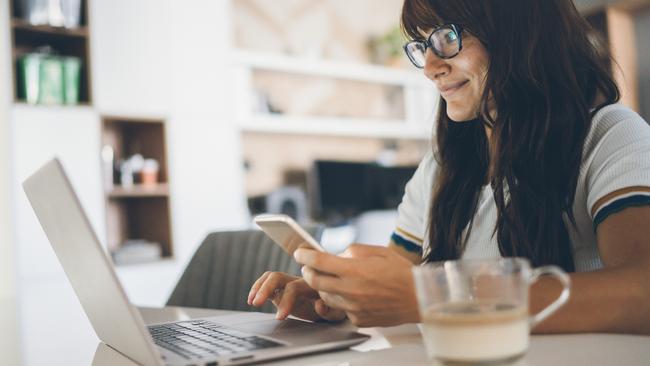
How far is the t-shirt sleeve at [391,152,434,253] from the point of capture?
1.50 metres

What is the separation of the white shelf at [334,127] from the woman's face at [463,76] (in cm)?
278

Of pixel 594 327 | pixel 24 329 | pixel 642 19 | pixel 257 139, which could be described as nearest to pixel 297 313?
pixel 594 327

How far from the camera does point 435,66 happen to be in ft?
4.20

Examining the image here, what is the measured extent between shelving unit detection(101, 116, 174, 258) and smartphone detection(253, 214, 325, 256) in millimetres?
2931

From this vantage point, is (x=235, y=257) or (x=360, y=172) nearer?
(x=235, y=257)

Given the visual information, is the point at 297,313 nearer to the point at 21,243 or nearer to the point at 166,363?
the point at 166,363

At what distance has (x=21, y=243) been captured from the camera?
10.4 ft

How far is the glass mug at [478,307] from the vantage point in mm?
576

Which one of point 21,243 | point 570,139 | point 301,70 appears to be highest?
point 301,70

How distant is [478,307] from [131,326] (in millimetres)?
394

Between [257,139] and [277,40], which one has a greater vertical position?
[277,40]

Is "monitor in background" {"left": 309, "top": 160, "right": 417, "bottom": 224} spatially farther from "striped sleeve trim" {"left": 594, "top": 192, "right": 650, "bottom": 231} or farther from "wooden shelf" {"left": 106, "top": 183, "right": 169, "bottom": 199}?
"striped sleeve trim" {"left": 594, "top": 192, "right": 650, "bottom": 231}

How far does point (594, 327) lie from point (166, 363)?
0.55 m

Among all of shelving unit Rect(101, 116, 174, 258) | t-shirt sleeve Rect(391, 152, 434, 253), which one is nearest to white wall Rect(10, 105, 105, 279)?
shelving unit Rect(101, 116, 174, 258)
